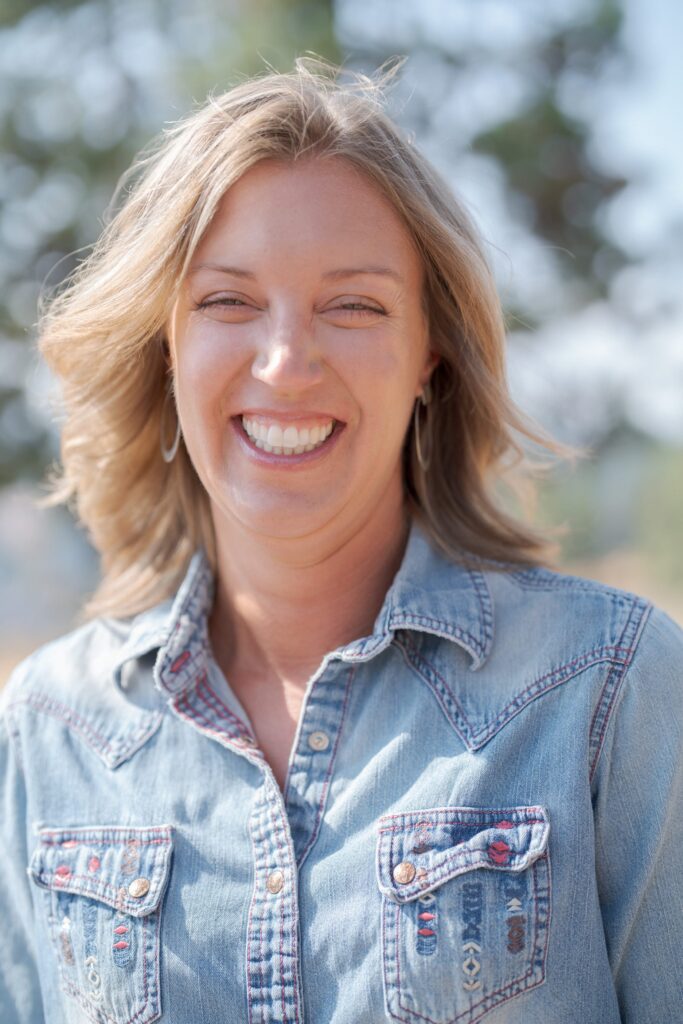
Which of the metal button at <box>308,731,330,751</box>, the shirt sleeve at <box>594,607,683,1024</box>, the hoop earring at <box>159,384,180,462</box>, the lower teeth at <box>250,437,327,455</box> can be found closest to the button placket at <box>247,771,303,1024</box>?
the metal button at <box>308,731,330,751</box>

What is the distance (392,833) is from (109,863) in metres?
0.46

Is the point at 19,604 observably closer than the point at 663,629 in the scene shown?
No

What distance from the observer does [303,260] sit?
175cm

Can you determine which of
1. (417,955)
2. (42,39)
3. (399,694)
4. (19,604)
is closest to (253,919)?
(417,955)

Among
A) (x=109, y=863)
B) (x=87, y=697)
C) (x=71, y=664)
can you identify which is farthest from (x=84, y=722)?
(x=109, y=863)

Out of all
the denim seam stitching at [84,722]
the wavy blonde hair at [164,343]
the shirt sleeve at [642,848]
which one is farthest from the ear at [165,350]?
the shirt sleeve at [642,848]

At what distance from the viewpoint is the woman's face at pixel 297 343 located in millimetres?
1758

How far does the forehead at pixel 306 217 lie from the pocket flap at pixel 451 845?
86 cm

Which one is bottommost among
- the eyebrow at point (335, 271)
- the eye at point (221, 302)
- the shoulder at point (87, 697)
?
the shoulder at point (87, 697)

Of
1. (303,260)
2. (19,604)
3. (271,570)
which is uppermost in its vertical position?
(19,604)

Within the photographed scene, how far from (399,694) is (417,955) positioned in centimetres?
39

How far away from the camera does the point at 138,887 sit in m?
1.74

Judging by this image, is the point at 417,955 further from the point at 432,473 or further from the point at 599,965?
the point at 432,473

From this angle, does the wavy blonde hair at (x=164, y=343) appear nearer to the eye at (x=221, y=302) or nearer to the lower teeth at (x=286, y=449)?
the eye at (x=221, y=302)
